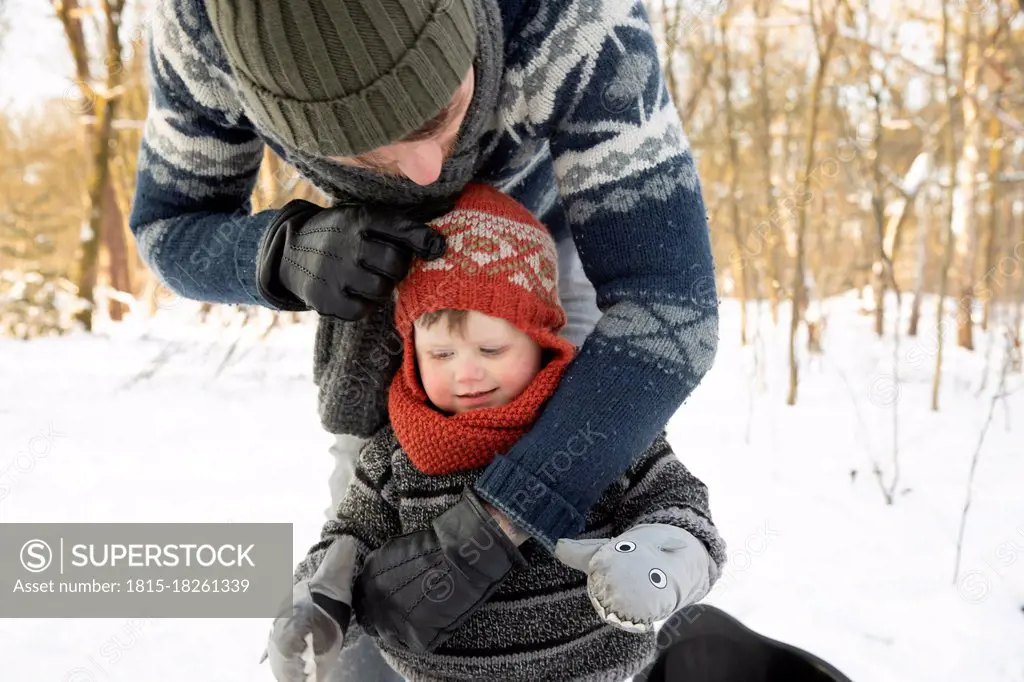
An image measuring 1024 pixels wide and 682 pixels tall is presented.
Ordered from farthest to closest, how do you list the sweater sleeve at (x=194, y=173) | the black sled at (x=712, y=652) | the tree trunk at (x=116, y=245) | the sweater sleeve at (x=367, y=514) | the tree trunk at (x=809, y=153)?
the tree trunk at (x=116, y=245) < the tree trunk at (x=809, y=153) < the black sled at (x=712, y=652) < the sweater sleeve at (x=367, y=514) < the sweater sleeve at (x=194, y=173)

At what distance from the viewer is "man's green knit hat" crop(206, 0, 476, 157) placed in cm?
78

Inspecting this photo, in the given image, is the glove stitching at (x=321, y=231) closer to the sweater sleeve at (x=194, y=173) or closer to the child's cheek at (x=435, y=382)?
the sweater sleeve at (x=194, y=173)

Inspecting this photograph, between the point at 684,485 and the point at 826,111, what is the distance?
1064cm

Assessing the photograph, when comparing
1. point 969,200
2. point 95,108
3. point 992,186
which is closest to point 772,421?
point 992,186

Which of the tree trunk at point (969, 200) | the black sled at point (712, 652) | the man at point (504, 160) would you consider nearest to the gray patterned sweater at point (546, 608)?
the man at point (504, 160)

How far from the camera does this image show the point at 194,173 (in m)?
1.16

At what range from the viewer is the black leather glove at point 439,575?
3.13 feet

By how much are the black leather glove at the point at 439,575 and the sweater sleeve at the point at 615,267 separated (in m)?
0.05

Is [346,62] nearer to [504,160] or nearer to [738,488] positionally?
[504,160]

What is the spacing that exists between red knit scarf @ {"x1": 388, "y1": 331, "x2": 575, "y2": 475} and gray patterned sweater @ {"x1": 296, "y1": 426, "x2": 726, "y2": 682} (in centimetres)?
4

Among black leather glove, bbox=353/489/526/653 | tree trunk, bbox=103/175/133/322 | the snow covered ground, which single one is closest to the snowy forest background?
the snow covered ground

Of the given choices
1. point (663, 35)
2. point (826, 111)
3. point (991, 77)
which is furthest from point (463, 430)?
point (826, 111)

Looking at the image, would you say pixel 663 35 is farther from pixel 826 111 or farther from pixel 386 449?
pixel 826 111

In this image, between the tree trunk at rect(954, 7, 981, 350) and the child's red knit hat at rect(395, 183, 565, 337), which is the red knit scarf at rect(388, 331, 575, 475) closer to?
the child's red knit hat at rect(395, 183, 565, 337)
